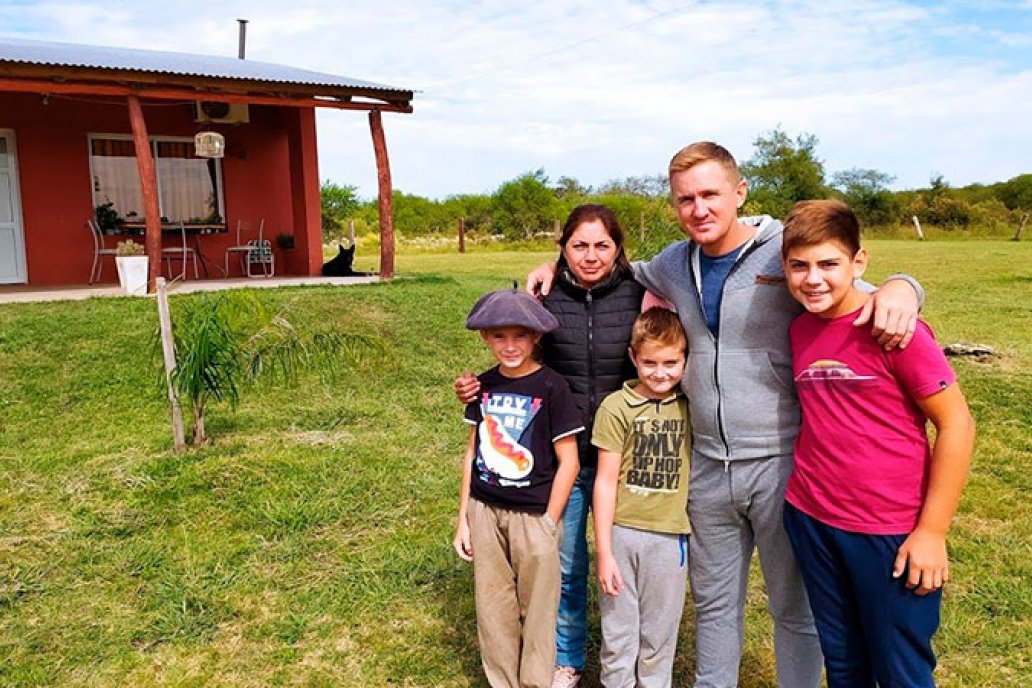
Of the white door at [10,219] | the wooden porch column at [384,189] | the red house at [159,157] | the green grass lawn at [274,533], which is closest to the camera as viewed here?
the green grass lawn at [274,533]

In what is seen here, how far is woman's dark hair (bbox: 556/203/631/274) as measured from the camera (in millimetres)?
2488

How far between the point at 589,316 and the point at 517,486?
20.9 inches

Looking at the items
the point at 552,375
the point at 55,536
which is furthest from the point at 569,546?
the point at 55,536

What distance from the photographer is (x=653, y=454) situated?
2.36m

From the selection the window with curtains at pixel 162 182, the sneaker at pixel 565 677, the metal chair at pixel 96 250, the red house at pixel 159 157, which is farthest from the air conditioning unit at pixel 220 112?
the sneaker at pixel 565 677

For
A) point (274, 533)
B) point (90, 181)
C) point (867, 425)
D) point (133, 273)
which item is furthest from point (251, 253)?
point (867, 425)

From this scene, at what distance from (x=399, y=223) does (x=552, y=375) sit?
33107mm

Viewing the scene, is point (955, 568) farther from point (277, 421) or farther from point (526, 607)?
point (277, 421)

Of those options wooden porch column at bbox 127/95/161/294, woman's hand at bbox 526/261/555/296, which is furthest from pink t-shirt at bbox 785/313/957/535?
wooden porch column at bbox 127/95/161/294

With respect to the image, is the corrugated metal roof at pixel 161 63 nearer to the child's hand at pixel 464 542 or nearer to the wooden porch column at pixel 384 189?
the wooden porch column at pixel 384 189

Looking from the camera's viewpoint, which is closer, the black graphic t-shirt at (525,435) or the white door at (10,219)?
the black graphic t-shirt at (525,435)

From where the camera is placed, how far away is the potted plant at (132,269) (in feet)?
31.1

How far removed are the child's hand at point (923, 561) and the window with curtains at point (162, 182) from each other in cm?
1163

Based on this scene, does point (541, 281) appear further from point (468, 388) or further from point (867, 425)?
point (867, 425)
